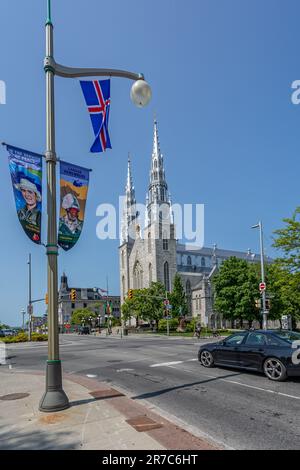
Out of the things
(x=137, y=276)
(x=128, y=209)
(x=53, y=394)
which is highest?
(x=128, y=209)

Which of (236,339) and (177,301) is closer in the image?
(236,339)

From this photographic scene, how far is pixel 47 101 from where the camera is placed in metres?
8.30

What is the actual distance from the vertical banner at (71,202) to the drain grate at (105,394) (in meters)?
3.49

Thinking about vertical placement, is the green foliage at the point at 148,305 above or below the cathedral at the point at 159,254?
below

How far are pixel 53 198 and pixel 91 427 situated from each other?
14.9 feet

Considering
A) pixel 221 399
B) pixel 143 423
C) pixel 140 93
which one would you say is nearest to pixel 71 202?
pixel 140 93

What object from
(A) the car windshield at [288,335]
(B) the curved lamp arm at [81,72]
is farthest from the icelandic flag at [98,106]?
(A) the car windshield at [288,335]

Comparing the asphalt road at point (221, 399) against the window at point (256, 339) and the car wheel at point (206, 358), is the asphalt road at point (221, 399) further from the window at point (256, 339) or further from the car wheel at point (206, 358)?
the window at point (256, 339)

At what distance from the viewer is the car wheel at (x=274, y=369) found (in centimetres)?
998

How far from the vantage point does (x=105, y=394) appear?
883 centimetres

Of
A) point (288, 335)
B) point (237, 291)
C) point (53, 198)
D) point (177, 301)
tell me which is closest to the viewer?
point (53, 198)

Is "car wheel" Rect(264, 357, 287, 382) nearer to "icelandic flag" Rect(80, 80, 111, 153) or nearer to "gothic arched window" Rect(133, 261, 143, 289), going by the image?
"icelandic flag" Rect(80, 80, 111, 153)

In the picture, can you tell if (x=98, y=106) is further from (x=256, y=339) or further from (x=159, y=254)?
(x=159, y=254)
